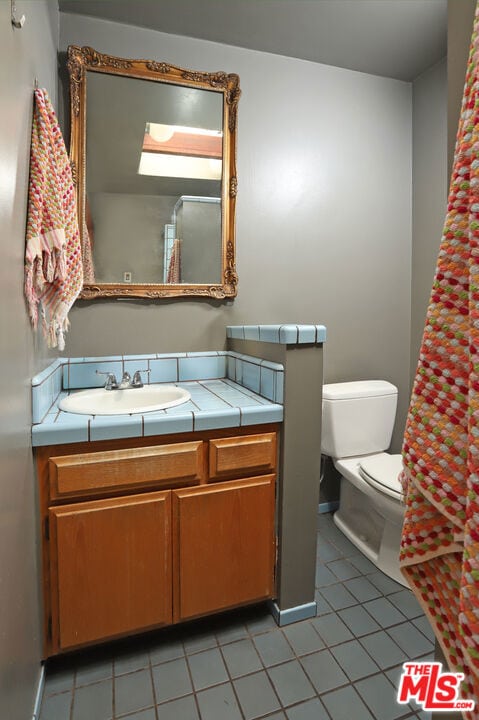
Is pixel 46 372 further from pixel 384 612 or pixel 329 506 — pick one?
pixel 329 506

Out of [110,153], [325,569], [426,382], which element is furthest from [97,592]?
[110,153]

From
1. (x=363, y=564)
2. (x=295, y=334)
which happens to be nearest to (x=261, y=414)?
(x=295, y=334)

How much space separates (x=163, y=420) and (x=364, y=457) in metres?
1.25

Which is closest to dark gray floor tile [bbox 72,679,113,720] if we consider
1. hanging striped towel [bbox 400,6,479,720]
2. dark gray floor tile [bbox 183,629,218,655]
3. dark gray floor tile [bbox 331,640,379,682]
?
dark gray floor tile [bbox 183,629,218,655]

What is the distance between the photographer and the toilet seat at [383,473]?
1623mm

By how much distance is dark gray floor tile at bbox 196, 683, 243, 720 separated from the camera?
3.73 ft

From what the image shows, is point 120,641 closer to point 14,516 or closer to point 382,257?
point 14,516

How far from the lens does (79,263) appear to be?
138cm

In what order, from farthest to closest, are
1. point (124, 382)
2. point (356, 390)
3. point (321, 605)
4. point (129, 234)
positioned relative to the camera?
point (356, 390), point (129, 234), point (124, 382), point (321, 605)

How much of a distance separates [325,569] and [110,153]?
7.00 feet

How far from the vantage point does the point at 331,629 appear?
146 centimetres

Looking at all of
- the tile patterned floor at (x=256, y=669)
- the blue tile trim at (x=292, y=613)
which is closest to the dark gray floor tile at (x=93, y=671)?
the tile patterned floor at (x=256, y=669)

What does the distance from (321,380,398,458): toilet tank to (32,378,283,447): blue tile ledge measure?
616 mm

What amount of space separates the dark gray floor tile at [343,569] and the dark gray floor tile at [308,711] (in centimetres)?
62
